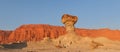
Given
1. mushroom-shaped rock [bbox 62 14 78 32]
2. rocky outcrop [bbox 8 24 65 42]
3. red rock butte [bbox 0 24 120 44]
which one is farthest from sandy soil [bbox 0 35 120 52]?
rocky outcrop [bbox 8 24 65 42]

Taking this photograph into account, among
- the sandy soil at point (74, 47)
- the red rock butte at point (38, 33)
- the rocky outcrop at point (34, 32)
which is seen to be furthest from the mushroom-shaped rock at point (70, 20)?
the rocky outcrop at point (34, 32)

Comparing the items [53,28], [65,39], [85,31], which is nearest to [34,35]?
[53,28]

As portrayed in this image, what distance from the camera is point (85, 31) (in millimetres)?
179125

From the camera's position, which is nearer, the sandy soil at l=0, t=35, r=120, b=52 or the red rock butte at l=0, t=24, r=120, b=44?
the sandy soil at l=0, t=35, r=120, b=52

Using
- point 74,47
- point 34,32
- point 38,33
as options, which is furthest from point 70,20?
point 34,32

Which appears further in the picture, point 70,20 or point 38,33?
point 38,33

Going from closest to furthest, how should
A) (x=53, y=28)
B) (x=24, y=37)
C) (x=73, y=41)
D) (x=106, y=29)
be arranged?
(x=73, y=41)
(x=24, y=37)
(x=53, y=28)
(x=106, y=29)

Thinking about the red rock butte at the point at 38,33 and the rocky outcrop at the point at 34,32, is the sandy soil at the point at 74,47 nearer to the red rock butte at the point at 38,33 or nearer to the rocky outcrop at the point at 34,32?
the red rock butte at the point at 38,33

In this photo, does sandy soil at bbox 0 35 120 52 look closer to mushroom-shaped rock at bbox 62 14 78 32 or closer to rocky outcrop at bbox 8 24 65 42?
mushroom-shaped rock at bbox 62 14 78 32

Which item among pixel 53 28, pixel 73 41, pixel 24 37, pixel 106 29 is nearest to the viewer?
pixel 73 41

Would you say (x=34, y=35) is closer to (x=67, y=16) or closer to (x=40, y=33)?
(x=40, y=33)

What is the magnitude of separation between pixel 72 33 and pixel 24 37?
101983 millimetres

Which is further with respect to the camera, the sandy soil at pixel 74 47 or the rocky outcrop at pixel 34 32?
the rocky outcrop at pixel 34 32

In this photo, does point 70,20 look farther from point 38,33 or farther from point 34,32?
point 34,32
